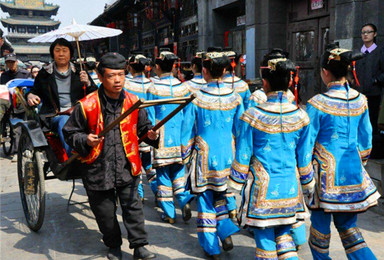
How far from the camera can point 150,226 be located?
4309 mm

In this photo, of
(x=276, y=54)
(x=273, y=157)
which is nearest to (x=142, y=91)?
(x=276, y=54)

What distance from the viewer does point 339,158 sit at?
292 cm

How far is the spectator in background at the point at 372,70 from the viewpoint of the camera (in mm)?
5188

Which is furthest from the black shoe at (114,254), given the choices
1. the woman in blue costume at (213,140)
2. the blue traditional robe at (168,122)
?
the blue traditional robe at (168,122)

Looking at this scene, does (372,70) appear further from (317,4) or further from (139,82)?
(317,4)

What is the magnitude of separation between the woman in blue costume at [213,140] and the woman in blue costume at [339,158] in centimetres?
87

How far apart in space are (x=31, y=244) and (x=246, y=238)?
2.25 m

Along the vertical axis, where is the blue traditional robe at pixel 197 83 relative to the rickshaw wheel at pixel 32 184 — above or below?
above

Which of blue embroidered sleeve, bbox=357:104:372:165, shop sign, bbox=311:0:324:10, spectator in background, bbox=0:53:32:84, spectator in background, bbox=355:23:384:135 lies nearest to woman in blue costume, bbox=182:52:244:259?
blue embroidered sleeve, bbox=357:104:372:165

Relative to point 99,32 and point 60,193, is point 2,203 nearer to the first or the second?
point 60,193

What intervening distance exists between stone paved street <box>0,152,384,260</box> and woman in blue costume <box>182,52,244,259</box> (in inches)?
14.5

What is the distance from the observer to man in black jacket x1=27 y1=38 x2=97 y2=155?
4254 millimetres

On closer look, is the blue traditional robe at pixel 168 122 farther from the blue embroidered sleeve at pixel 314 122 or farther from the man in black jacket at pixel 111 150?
the blue embroidered sleeve at pixel 314 122

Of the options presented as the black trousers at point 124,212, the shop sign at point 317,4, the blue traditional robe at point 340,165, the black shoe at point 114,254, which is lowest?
the black shoe at point 114,254
